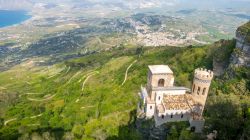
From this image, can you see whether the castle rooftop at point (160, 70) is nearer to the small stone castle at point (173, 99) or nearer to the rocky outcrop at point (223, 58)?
the small stone castle at point (173, 99)

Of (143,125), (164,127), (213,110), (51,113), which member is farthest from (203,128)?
(51,113)

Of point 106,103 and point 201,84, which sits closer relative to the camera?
point 201,84

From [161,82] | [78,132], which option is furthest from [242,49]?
[78,132]

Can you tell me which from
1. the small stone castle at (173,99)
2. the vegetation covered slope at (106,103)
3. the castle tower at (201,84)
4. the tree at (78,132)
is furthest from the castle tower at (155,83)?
the tree at (78,132)

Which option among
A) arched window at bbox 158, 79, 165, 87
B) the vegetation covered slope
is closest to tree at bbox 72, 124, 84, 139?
the vegetation covered slope

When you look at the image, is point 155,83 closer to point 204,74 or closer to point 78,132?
point 204,74

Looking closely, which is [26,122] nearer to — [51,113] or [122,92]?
[51,113]
